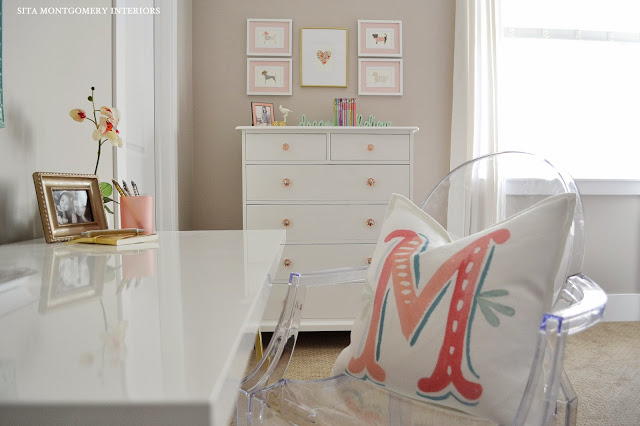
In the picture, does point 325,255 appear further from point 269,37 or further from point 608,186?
point 608,186

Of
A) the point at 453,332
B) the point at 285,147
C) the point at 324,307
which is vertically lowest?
the point at 324,307

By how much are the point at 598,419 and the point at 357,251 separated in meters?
1.24

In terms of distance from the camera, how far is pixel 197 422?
261mm

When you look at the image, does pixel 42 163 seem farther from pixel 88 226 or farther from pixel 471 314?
pixel 471 314

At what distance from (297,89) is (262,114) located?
33 cm

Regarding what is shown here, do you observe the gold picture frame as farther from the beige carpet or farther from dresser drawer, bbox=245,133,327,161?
dresser drawer, bbox=245,133,327,161

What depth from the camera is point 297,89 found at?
3.19m

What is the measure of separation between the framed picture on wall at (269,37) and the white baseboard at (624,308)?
260cm

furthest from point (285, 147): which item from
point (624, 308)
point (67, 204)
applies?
point (624, 308)

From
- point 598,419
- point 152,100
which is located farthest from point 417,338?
point 152,100

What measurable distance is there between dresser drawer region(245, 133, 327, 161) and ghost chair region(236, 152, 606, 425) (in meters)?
1.58

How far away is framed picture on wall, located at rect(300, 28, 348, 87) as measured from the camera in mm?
3180

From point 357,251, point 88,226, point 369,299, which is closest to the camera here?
point 369,299

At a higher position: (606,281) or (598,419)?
(606,281)
